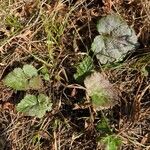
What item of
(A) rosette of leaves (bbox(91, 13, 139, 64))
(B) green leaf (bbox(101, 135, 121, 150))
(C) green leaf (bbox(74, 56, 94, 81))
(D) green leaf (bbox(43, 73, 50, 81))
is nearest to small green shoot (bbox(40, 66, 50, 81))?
(D) green leaf (bbox(43, 73, 50, 81))

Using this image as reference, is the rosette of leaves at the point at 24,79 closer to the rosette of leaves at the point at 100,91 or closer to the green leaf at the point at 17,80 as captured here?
the green leaf at the point at 17,80

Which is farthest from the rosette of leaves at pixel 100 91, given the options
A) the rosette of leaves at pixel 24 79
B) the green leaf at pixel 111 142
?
the rosette of leaves at pixel 24 79

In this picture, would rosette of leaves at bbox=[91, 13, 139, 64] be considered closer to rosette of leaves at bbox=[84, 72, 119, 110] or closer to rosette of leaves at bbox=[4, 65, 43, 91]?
rosette of leaves at bbox=[84, 72, 119, 110]

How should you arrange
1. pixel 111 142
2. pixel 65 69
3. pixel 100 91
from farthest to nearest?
1. pixel 65 69
2. pixel 100 91
3. pixel 111 142

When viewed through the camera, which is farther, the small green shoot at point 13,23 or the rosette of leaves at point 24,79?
the small green shoot at point 13,23

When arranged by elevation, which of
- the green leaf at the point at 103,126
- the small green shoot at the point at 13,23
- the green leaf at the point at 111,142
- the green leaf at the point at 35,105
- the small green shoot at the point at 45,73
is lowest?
the green leaf at the point at 111,142

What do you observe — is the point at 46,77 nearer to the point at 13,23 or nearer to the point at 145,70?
the point at 13,23

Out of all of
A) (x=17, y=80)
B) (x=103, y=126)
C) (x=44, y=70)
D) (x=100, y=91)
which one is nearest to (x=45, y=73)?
(x=44, y=70)

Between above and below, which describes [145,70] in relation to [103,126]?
above
